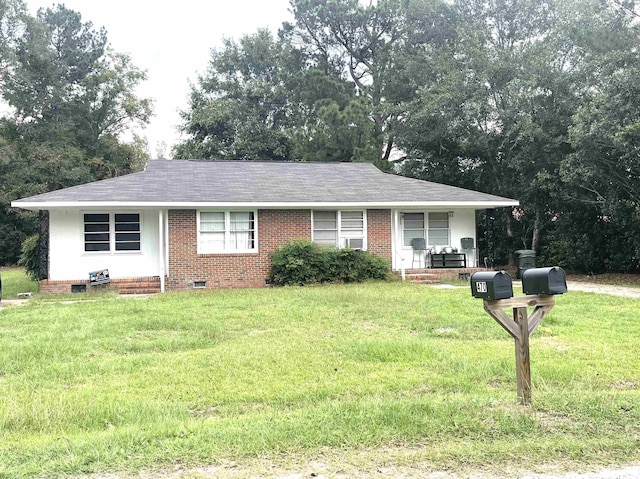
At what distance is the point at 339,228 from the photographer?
56.3 ft

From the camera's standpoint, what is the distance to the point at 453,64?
24.4m

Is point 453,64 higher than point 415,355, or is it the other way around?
point 453,64

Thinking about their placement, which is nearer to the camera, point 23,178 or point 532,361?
point 532,361

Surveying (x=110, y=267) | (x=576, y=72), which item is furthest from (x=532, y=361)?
(x=576, y=72)

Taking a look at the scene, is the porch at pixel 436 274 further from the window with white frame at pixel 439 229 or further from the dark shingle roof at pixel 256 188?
the dark shingle roof at pixel 256 188

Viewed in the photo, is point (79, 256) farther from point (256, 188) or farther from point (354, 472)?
point (354, 472)

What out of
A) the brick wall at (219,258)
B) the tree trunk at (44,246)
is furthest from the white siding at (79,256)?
the brick wall at (219,258)

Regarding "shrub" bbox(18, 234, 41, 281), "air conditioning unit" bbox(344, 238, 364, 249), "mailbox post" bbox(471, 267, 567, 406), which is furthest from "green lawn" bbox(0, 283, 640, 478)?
"shrub" bbox(18, 234, 41, 281)

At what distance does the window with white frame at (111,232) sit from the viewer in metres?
16.0

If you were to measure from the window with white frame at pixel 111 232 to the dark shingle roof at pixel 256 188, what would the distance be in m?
0.81

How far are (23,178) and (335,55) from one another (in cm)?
2010

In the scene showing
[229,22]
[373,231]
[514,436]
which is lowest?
[514,436]

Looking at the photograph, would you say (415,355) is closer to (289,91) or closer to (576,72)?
(576,72)

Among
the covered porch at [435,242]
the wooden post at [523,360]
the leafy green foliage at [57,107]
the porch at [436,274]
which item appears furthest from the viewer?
the leafy green foliage at [57,107]
